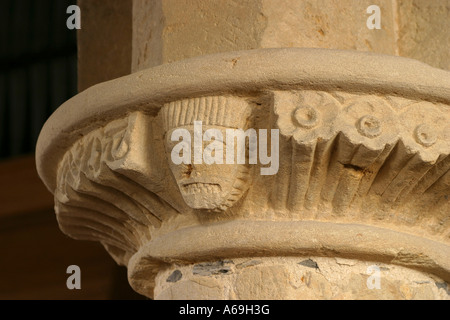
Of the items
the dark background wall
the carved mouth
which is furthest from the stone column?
the dark background wall

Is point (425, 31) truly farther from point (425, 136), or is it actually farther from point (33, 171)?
point (33, 171)

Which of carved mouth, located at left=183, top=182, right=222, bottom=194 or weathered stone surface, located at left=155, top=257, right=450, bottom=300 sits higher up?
carved mouth, located at left=183, top=182, right=222, bottom=194

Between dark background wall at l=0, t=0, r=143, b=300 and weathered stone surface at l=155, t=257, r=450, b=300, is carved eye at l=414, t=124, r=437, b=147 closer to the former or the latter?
weathered stone surface at l=155, t=257, r=450, b=300

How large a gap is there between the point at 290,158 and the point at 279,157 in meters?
0.02

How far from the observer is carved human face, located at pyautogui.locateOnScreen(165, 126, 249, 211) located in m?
1.89

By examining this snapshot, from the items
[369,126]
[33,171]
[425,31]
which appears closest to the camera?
[369,126]

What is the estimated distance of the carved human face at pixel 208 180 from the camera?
74.2 inches

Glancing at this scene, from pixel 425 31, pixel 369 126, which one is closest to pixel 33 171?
pixel 425 31

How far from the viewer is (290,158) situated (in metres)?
1.90

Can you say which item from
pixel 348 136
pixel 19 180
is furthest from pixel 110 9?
pixel 19 180

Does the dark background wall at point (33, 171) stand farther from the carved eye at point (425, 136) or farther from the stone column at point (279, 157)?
the carved eye at point (425, 136)

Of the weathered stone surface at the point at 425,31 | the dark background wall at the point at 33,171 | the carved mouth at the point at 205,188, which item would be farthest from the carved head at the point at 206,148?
the dark background wall at the point at 33,171

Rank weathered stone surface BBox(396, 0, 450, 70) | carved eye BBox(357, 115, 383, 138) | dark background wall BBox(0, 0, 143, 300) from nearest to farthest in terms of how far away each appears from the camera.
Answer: carved eye BBox(357, 115, 383, 138) → weathered stone surface BBox(396, 0, 450, 70) → dark background wall BBox(0, 0, 143, 300)
